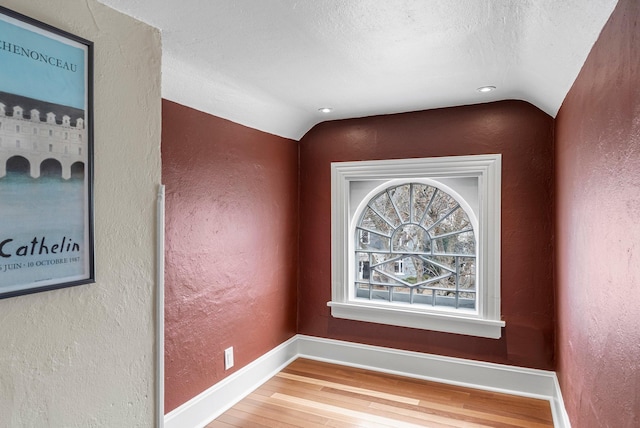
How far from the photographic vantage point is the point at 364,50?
1930 mm

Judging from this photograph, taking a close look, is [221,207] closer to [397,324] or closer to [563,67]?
[397,324]

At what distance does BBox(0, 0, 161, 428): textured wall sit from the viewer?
1236mm

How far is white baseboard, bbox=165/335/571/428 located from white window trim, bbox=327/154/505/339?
25cm

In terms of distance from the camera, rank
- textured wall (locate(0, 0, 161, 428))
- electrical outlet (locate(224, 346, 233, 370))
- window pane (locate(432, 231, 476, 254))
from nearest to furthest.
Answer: textured wall (locate(0, 0, 161, 428))
electrical outlet (locate(224, 346, 233, 370))
window pane (locate(432, 231, 476, 254))

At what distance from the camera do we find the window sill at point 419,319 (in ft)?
9.44

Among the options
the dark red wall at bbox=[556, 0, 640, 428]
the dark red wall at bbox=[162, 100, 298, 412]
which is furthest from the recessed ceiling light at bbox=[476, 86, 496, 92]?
the dark red wall at bbox=[162, 100, 298, 412]

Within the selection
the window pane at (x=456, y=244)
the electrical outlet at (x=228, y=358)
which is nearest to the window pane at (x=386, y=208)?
the window pane at (x=456, y=244)

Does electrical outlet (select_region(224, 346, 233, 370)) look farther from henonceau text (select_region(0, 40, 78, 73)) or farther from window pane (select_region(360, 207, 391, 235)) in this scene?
henonceau text (select_region(0, 40, 78, 73))

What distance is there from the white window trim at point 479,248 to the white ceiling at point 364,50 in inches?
18.7

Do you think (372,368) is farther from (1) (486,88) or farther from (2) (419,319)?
(1) (486,88)

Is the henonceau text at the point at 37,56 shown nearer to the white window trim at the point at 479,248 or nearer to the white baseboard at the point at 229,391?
the white baseboard at the point at 229,391

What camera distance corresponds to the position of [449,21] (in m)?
1.63

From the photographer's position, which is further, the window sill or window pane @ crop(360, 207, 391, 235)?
window pane @ crop(360, 207, 391, 235)

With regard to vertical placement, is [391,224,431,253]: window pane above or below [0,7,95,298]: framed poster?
below
